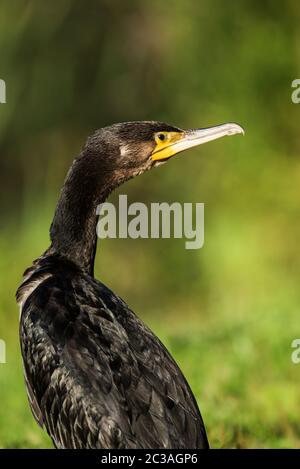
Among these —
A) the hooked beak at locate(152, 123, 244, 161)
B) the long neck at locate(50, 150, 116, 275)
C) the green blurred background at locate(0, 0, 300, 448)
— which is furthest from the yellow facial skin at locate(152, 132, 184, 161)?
the green blurred background at locate(0, 0, 300, 448)

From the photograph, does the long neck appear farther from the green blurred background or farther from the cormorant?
the green blurred background

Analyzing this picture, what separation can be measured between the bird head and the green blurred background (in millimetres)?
3312

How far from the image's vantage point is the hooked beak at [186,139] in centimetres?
517

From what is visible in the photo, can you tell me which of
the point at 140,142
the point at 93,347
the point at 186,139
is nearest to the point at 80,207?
the point at 140,142

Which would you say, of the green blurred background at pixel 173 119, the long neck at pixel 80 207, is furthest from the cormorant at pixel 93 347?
the green blurred background at pixel 173 119

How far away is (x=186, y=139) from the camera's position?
5289mm

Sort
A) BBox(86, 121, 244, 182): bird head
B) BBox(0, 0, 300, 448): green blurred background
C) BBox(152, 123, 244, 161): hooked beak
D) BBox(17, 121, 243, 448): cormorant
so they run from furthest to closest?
BBox(0, 0, 300, 448): green blurred background
BBox(152, 123, 244, 161): hooked beak
BBox(86, 121, 244, 182): bird head
BBox(17, 121, 243, 448): cormorant

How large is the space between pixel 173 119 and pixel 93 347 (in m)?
4.68

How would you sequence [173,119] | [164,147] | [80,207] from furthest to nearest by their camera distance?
[173,119], [164,147], [80,207]

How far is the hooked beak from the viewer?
517cm

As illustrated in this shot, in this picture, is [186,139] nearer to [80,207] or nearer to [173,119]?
[80,207]

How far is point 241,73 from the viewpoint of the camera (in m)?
8.86

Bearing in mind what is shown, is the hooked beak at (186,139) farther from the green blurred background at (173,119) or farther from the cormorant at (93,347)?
the green blurred background at (173,119)

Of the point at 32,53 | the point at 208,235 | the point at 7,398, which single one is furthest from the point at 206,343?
the point at 32,53
